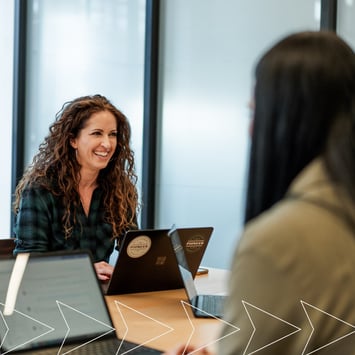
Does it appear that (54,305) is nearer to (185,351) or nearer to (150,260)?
(185,351)

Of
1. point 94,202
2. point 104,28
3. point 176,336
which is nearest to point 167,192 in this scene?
point 104,28

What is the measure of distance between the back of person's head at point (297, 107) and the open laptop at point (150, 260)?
3.91 feet

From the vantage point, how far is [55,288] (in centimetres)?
167

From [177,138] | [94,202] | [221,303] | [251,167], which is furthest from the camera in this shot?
[177,138]

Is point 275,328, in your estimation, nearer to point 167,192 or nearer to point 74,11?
point 167,192

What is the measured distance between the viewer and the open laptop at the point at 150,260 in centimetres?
218

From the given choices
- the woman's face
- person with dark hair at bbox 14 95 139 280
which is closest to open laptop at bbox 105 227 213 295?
person with dark hair at bbox 14 95 139 280

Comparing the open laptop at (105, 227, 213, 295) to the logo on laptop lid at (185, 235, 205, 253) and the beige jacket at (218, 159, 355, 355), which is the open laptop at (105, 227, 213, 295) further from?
the beige jacket at (218, 159, 355, 355)

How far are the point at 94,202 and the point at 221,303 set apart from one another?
2.86 ft

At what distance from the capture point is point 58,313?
1.65 meters

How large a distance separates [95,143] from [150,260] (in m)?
0.79
